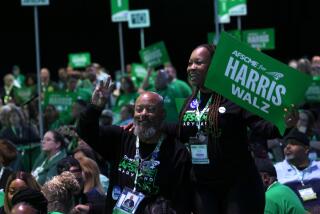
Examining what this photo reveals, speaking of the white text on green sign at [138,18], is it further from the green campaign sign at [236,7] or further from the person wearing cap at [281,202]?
the person wearing cap at [281,202]

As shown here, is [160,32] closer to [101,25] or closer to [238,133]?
[101,25]

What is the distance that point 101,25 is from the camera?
25359 mm

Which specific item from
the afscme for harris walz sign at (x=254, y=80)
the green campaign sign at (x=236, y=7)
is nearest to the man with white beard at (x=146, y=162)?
the afscme for harris walz sign at (x=254, y=80)

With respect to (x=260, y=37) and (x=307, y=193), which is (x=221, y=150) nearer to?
(x=307, y=193)

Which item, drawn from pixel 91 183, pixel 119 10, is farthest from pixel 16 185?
pixel 119 10

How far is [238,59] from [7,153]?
4856 millimetres

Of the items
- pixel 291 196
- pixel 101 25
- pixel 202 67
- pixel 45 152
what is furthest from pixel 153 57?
pixel 101 25

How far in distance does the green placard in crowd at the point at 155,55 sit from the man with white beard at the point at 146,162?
29.8 ft

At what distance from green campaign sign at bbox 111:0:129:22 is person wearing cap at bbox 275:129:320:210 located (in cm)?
759

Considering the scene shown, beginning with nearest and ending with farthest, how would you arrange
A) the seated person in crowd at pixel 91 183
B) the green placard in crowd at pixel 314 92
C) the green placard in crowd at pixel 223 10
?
the seated person in crowd at pixel 91 183
the green placard in crowd at pixel 314 92
the green placard in crowd at pixel 223 10

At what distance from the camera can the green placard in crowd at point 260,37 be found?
14570mm

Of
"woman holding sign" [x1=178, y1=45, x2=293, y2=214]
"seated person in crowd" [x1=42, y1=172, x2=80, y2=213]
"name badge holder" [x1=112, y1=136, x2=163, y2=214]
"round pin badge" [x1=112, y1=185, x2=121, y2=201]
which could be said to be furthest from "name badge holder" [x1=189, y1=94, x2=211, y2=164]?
"seated person in crowd" [x1=42, y1=172, x2=80, y2=213]

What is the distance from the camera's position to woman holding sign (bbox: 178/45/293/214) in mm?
5150

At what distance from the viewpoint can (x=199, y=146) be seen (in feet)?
17.0
